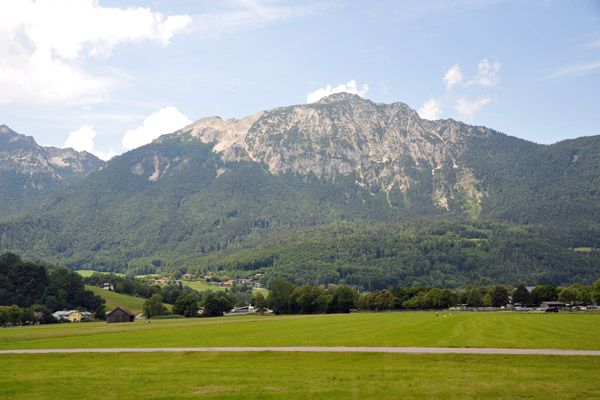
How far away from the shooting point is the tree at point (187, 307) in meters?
127

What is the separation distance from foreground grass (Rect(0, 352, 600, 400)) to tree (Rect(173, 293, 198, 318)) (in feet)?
303

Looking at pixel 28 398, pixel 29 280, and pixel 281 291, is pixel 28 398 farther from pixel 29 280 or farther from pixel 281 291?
pixel 29 280

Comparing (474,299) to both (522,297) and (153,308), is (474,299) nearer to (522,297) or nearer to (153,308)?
(522,297)

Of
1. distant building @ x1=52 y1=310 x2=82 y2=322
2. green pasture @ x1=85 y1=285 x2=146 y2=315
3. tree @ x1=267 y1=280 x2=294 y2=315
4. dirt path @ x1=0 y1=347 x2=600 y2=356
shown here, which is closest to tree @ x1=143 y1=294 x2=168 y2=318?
green pasture @ x1=85 y1=285 x2=146 y2=315

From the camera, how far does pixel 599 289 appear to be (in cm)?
10700

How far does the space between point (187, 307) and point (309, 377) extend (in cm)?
10730

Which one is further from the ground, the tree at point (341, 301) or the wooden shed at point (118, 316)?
the wooden shed at point (118, 316)

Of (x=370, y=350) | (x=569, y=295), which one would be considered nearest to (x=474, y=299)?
(x=569, y=295)

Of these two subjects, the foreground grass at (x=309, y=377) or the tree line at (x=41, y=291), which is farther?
the tree line at (x=41, y=291)

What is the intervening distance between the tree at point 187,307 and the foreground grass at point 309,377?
3641 inches

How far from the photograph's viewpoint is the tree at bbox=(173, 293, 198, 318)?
5010 inches

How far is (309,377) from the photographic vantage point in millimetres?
26828

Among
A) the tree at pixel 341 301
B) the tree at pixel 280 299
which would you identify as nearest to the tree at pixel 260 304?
the tree at pixel 280 299

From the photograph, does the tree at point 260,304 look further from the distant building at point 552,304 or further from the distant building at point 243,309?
the distant building at point 552,304
